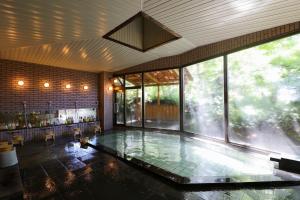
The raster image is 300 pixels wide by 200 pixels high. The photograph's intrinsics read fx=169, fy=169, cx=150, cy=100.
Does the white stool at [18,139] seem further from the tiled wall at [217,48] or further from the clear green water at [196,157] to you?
the tiled wall at [217,48]

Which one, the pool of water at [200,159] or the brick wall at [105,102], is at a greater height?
the brick wall at [105,102]

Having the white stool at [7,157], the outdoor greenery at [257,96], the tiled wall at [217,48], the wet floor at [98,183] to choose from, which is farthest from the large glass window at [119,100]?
the white stool at [7,157]

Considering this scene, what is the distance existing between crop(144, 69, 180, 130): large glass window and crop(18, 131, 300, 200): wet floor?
3.67 m

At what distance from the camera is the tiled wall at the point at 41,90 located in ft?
19.4

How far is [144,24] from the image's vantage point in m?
5.82

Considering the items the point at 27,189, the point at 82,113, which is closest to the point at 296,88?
the point at 27,189

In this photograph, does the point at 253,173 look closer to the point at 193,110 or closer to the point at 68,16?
the point at 193,110

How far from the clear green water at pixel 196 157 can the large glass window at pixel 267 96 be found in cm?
59

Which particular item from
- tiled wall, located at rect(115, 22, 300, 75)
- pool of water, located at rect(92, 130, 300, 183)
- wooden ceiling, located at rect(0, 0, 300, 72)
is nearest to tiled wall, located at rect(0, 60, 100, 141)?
wooden ceiling, located at rect(0, 0, 300, 72)

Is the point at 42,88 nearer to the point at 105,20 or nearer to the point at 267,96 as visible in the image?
the point at 105,20

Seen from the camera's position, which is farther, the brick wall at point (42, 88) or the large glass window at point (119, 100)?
the large glass window at point (119, 100)

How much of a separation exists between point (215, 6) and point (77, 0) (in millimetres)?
2491

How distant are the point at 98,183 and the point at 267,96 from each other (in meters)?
4.39

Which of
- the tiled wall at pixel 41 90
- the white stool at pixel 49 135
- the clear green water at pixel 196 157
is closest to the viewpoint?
the clear green water at pixel 196 157
